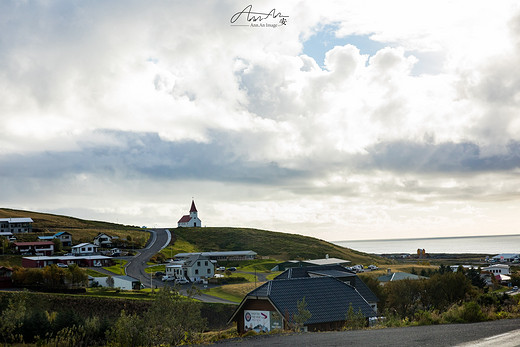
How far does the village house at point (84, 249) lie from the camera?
10193 centimetres

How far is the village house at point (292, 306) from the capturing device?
1100 inches

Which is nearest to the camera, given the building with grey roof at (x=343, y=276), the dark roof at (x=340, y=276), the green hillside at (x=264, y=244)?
the building with grey roof at (x=343, y=276)

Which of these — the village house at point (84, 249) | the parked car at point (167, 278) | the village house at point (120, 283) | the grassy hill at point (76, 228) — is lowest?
the parked car at point (167, 278)

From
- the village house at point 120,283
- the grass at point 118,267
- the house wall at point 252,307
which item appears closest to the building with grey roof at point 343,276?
the house wall at point 252,307

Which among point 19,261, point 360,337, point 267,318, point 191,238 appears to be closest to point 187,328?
point 360,337

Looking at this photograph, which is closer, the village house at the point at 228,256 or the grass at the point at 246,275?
the grass at the point at 246,275

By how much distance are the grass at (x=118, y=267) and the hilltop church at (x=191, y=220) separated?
78.6m

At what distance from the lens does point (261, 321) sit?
28562 mm

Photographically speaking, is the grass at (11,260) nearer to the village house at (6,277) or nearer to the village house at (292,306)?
the village house at (6,277)

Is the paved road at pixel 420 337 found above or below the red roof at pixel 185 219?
below

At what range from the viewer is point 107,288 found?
68.0m

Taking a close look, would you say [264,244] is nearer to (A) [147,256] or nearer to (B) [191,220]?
(B) [191,220]

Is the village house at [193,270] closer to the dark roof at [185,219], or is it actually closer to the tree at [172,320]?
the tree at [172,320]

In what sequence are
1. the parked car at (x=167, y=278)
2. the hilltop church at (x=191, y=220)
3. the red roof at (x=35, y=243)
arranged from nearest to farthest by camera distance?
the parked car at (x=167, y=278)
the red roof at (x=35, y=243)
the hilltop church at (x=191, y=220)
